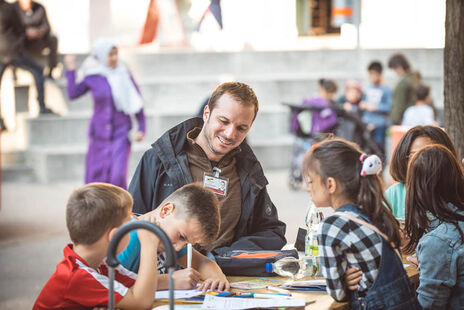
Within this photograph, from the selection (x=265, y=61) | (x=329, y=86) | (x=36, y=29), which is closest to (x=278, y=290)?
(x=329, y=86)

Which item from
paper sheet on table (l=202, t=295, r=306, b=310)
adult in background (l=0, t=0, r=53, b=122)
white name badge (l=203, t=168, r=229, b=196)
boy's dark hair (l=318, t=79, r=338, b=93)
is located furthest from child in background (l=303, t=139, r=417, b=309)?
adult in background (l=0, t=0, r=53, b=122)

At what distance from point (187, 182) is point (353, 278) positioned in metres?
1.06

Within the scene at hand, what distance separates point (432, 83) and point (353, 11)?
273 centimetres

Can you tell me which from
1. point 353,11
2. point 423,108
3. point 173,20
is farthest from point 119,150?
point 173,20

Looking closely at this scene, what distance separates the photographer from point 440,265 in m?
2.97

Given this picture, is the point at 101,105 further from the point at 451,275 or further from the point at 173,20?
the point at 173,20

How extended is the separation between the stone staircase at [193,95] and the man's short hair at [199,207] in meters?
8.57

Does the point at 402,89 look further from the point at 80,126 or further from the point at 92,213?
the point at 92,213

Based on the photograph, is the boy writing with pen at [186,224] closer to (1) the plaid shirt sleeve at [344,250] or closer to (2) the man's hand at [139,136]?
(1) the plaid shirt sleeve at [344,250]

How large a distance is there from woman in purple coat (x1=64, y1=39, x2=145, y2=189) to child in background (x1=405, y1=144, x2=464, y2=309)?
204 inches

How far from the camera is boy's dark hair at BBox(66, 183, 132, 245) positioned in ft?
7.79

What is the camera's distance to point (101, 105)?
8023 mm

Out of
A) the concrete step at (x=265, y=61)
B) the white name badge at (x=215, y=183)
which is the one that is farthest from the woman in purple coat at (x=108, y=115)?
the concrete step at (x=265, y=61)

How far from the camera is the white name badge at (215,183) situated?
3396 millimetres
